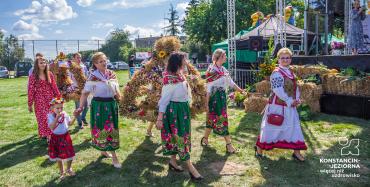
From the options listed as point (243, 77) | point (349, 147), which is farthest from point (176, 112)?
point (243, 77)

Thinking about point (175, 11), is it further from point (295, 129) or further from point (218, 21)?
point (295, 129)

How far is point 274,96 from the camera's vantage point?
5402mm

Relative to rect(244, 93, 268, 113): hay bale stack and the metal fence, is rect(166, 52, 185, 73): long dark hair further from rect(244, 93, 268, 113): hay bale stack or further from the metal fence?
the metal fence

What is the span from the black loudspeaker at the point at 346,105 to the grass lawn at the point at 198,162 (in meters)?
0.41

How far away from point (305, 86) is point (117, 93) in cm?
614

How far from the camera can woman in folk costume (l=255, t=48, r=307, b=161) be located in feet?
17.1

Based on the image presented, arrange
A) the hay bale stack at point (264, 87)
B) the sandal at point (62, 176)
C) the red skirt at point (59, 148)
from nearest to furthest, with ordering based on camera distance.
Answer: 1. the red skirt at point (59, 148)
2. the sandal at point (62, 176)
3. the hay bale stack at point (264, 87)

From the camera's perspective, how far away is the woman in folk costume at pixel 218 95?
5965 millimetres

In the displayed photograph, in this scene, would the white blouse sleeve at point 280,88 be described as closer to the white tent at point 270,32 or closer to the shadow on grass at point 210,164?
the shadow on grass at point 210,164

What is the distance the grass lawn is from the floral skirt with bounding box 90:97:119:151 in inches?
17.8

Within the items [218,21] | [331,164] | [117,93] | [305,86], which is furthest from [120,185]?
[218,21]

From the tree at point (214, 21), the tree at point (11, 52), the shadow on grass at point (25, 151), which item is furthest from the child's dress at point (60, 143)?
the tree at point (11, 52)

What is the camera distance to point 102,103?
211 inches

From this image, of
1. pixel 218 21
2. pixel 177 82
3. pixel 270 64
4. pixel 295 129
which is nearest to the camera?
pixel 177 82
